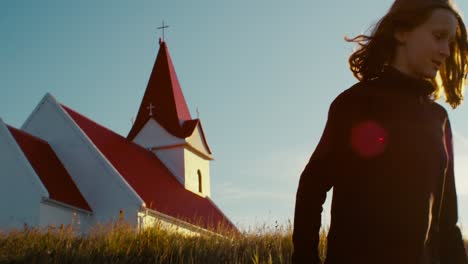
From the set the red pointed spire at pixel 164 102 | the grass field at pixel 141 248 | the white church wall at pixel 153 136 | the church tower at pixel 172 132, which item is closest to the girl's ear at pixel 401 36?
the grass field at pixel 141 248

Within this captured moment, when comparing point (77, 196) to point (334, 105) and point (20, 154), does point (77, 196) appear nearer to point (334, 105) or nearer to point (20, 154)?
point (20, 154)

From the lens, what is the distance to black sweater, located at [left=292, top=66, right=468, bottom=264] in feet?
6.86

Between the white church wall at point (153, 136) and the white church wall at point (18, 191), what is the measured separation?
12197mm

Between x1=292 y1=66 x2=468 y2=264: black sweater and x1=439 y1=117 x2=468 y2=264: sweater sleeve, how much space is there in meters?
0.16

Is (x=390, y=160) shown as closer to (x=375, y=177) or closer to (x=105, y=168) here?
(x=375, y=177)

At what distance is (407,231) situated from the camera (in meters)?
2.12

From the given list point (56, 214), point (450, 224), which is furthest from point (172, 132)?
point (450, 224)

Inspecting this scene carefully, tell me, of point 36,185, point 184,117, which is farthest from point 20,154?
point 184,117

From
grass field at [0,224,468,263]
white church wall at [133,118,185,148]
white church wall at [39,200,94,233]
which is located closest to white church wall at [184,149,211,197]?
white church wall at [133,118,185,148]

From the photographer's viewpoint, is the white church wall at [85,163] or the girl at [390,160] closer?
the girl at [390,160]

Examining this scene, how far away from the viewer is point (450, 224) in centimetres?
253

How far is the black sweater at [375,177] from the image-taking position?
2.09 meters

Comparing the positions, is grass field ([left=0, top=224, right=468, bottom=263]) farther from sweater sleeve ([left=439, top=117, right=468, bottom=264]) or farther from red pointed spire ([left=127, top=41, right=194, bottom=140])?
red pointed spire ([left=127, top=41, right=194, bottom=140])

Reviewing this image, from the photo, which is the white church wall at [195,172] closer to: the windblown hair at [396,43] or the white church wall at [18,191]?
the white church wall at [18,191]
